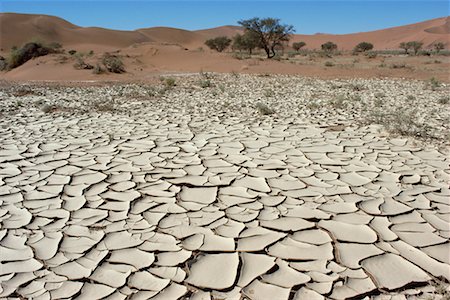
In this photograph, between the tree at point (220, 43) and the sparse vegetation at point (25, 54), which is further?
the tree at point (220, 43)

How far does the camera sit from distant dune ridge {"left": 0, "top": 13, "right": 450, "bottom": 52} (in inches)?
2100

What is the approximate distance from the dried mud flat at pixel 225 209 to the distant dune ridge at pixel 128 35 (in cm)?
3841

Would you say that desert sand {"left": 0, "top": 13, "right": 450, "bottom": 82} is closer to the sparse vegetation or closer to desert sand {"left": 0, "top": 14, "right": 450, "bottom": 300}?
the sparse vegetation

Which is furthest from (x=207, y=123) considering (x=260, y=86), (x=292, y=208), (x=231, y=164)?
(x=260, y=86)

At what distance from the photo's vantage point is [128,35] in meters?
64.3

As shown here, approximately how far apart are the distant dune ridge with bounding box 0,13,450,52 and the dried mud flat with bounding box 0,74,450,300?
38.4 m

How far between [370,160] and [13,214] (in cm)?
352

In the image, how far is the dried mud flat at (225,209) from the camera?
250cm

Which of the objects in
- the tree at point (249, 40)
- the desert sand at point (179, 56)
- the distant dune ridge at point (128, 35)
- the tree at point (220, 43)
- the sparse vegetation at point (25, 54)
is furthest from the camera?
the distant dune ridge at point (128, 35)

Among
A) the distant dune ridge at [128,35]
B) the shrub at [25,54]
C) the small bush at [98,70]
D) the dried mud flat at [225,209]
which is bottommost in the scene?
the dried mud flat at [225,209]

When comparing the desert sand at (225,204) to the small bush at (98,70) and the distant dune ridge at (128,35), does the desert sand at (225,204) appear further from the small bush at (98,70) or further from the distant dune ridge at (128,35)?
the distant dune ridge at (128,35)

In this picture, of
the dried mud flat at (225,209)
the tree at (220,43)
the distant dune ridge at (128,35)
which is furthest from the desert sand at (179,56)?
the dried mud flat at (225,209)

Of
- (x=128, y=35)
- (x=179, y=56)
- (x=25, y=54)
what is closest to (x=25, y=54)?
(x=25, y=54)

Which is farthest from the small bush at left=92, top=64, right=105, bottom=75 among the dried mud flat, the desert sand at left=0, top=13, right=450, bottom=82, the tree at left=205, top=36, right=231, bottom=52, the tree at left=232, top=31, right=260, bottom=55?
the tree at left=205, top=36, right=231, bottom=52
